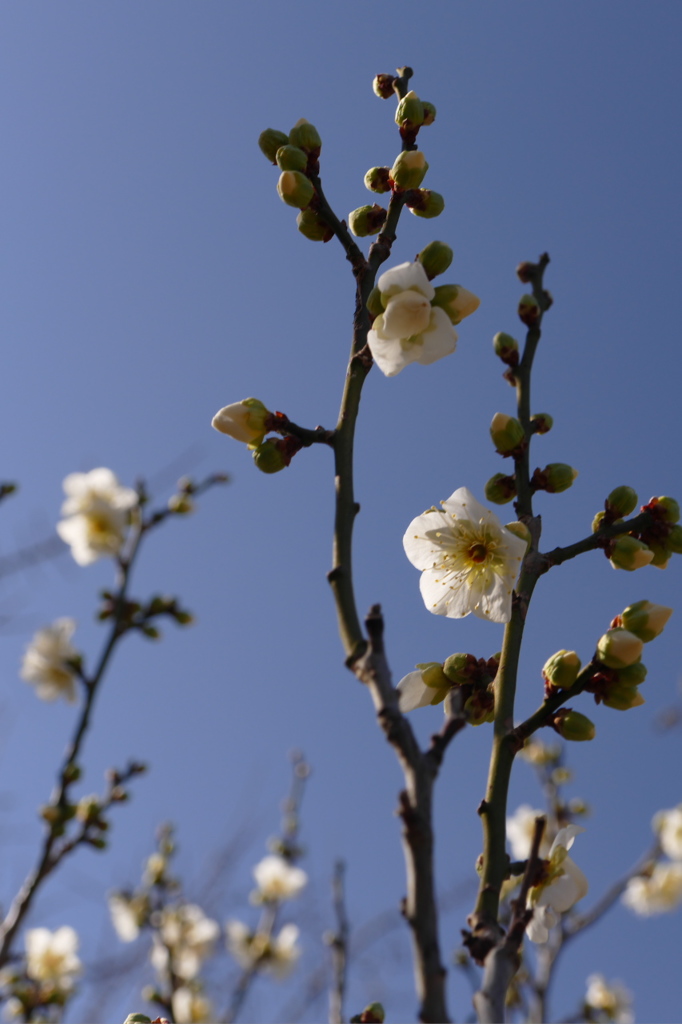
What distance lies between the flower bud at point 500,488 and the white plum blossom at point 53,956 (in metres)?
4.90

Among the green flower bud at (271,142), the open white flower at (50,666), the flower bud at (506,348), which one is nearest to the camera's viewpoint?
the green flower bud at (271,142)

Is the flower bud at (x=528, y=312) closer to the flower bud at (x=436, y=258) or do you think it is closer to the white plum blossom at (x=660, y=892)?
the flower bud at (x=436, y=258)

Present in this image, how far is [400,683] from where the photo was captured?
167 centimetres

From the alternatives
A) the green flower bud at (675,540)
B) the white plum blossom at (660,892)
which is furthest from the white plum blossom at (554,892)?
the white plum blossom at (660,892)

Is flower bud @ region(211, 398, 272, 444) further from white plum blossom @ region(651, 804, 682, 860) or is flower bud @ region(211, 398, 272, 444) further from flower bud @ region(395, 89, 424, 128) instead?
white plum blossom @ region(651, 804, 682, 860)

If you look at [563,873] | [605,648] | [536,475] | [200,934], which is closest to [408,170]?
[536,475]

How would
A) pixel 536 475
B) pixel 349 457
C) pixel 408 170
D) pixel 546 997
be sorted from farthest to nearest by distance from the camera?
pixel 546 997, pixel 536 475, pixel 408 170, pixel 349 457

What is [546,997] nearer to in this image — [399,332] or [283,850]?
[283,850]

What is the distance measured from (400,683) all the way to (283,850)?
5.43m

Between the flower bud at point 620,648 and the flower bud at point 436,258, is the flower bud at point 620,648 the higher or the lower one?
the lower one

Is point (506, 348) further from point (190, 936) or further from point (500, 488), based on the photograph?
point (190, 936)

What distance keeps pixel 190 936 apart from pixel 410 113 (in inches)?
248

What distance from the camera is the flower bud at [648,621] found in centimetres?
160

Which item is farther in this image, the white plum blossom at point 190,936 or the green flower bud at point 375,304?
the white plum blossom at point 190,936
